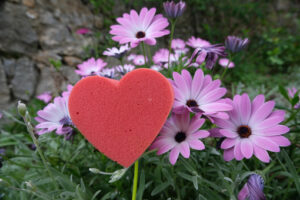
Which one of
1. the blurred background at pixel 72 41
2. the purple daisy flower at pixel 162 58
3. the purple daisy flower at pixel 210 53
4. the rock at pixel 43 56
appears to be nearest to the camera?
the purple daisy flower at pixel 210 53

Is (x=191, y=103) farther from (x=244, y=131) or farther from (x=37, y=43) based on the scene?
(x=37, y=43)

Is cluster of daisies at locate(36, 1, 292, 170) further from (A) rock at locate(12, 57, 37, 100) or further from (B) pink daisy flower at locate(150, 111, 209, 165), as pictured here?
(A) rock at locate(12, 57, 37, 100)

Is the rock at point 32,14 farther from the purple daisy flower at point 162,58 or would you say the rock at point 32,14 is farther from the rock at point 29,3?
the purple daisy flower at point 162,58

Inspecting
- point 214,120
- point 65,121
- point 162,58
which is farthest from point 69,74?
point 214,120

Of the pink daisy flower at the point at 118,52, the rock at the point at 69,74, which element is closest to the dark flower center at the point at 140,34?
the pink daisy flower at the point at 118,52

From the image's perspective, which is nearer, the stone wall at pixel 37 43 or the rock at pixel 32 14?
the stone wall at pixel 37 43

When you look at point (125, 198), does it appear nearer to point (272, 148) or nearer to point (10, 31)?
point (272, 148)
